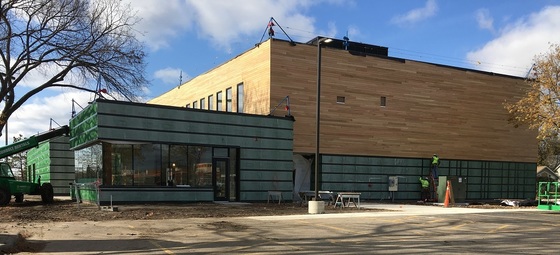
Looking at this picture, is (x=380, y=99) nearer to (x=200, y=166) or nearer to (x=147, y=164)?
(x=200, y=166)

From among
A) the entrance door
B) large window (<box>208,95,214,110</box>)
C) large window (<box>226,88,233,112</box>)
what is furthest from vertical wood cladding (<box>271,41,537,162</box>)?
large window (<box>208,95,214,110</box>)

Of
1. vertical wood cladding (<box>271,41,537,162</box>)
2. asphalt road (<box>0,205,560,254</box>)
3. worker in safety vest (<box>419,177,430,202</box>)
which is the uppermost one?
vertical wood cladding (<box>271,41,537,162</box>)

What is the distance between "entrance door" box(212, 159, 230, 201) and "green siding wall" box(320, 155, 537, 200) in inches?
229

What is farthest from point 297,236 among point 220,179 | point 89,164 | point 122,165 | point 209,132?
point 89,164

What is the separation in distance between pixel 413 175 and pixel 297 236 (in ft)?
65.4

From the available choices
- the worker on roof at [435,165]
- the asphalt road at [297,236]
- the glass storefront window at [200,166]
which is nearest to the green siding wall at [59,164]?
the glass storefront window at [200,166]

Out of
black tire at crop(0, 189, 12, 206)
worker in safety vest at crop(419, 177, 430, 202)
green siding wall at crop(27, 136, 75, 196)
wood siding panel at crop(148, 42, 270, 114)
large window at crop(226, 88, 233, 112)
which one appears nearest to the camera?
black tire at crop(0, 189, 12, 206)

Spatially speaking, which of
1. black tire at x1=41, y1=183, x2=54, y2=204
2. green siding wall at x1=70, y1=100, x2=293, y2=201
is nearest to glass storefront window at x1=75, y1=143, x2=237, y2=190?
green siding wall at x1=70, y1=100, x2=293, y2=201

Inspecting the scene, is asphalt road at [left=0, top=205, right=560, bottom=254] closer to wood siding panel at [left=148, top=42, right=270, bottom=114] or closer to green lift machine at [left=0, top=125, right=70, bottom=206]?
green lift machine at [left=0, top=125, right=70, bottom=206]

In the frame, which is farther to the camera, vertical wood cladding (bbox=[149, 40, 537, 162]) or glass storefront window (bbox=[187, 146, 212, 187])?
vertical wood cladding (bbox=[149, 40, 537, 162])

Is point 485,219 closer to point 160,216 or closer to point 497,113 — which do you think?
point 160,216

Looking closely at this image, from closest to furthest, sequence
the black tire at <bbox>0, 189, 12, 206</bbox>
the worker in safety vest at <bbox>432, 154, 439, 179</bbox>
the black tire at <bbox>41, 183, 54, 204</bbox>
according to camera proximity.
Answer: the black tire at <bbox>0, 189, 12, 206</bbox> < the black tire at <bbox>41, 183, 54, 204</bbox> < the worker in safety vest at <bbox>432, 154, 439, 179</bbox>

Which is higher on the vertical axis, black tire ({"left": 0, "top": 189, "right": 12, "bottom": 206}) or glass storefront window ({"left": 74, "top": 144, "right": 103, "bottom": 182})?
glass storefront window ({"left": 74, "top": 144, "right": 103, "bottom": 182})

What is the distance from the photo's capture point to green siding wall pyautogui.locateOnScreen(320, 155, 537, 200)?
27047mm
